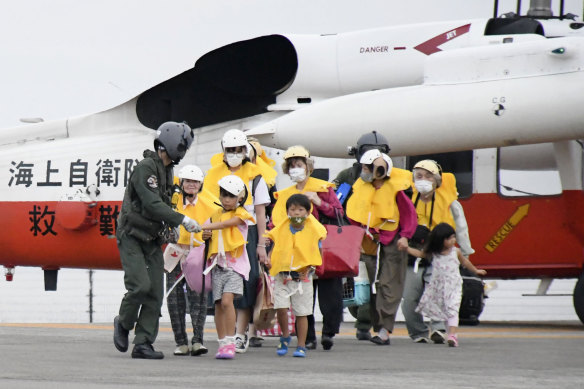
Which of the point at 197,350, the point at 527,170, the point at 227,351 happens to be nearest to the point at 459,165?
the point at 527,170

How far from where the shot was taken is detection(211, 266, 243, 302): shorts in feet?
32.3

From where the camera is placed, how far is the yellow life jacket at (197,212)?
10.3 m

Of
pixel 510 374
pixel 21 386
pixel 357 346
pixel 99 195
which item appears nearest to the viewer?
pixel 21 386

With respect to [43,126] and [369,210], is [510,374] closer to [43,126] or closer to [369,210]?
[369,210]

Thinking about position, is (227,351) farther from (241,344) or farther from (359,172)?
(359,172)

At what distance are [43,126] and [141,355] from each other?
832 centimetres

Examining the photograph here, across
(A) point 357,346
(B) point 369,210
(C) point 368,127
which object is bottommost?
(A) point 357,346

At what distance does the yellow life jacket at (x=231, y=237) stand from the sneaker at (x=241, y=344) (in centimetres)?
97

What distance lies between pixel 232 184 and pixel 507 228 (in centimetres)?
598

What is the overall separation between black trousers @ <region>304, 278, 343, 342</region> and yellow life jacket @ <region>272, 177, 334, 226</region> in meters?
0.81

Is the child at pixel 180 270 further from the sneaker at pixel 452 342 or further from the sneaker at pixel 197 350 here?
the sneaker at pixel 452 342

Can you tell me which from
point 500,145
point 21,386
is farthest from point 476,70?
point 21,386

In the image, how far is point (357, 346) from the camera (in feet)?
37.9

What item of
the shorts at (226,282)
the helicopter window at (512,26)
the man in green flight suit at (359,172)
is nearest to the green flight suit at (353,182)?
the man in green flight suit at (359,172)
